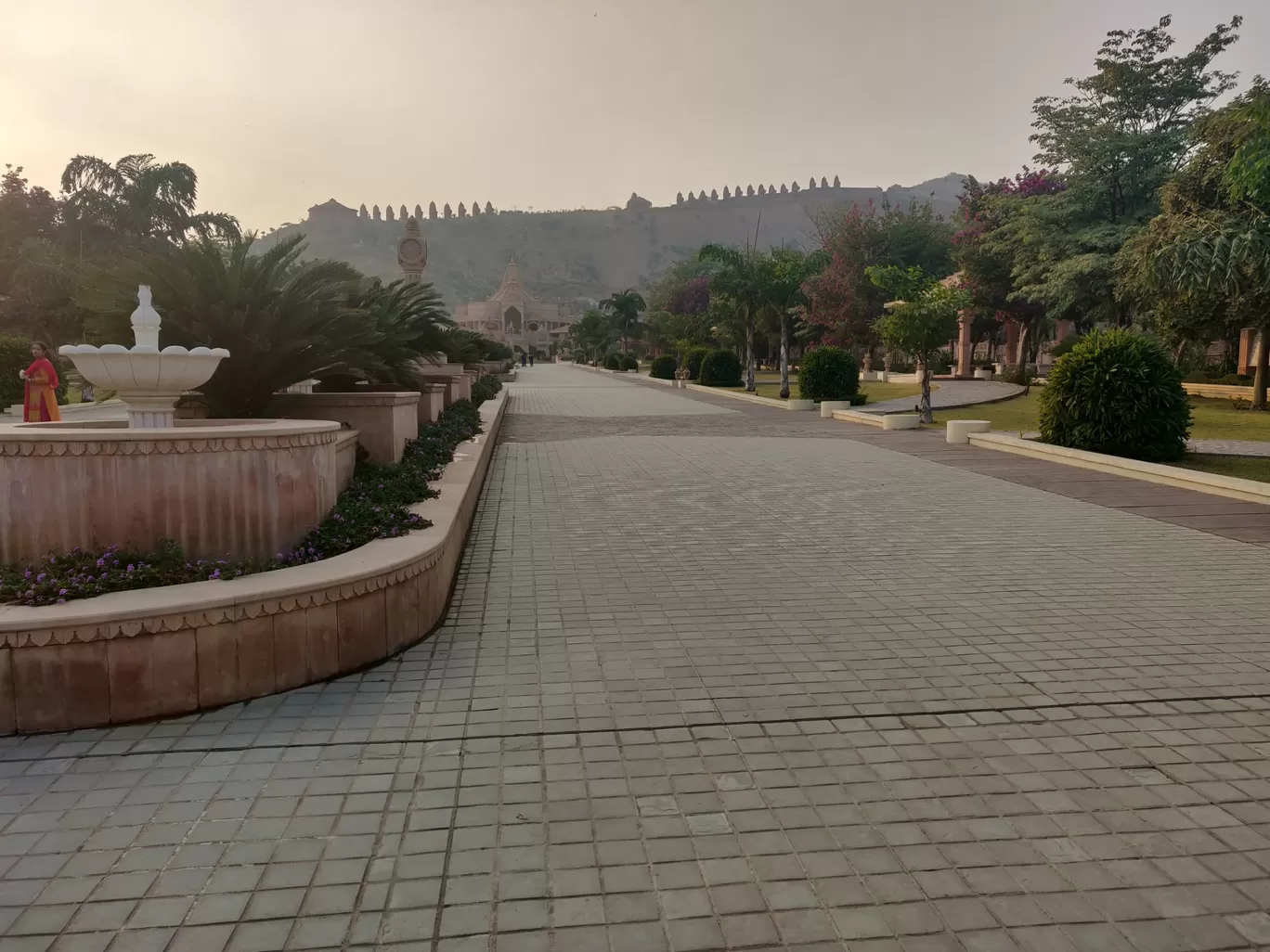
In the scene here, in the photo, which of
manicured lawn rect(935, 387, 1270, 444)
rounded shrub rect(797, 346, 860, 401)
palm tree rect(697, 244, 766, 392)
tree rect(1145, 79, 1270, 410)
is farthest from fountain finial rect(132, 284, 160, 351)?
palm tree rect(697, 244, 766, 392)

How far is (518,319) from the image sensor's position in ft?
472

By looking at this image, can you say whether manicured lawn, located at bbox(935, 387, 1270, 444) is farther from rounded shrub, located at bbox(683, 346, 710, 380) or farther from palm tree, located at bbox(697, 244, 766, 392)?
rounded shrub, located at bbox(683, 346, 710, 380)

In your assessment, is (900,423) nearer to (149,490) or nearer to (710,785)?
(149,490)

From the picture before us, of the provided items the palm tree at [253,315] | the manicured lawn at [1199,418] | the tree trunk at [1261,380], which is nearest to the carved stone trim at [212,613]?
the palm tree at [253,315]

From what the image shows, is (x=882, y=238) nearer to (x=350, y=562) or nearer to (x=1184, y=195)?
(x=1184, y=195)

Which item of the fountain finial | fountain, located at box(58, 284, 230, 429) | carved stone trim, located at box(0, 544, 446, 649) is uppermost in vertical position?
the fountain finial

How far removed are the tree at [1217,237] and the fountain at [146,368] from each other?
31.1ft

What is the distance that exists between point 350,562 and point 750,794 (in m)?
2.42

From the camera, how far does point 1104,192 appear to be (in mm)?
29719

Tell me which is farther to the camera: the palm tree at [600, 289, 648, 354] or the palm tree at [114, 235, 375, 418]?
the palm tree at [600, 289, 648, 354]

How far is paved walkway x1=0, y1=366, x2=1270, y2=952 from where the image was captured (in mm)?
2479

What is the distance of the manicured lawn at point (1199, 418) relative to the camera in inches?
663

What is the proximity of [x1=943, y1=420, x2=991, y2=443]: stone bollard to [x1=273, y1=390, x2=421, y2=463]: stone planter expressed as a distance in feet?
35.8

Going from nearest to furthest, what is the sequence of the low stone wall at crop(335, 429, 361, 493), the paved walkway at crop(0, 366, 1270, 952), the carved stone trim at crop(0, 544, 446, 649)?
the paved walkway at crop(0, 366, 1270, 952)
the carved stone trim at crop(0, 544, 446, 649)
the low stone wall at crop(335, 429, 361, 493)
